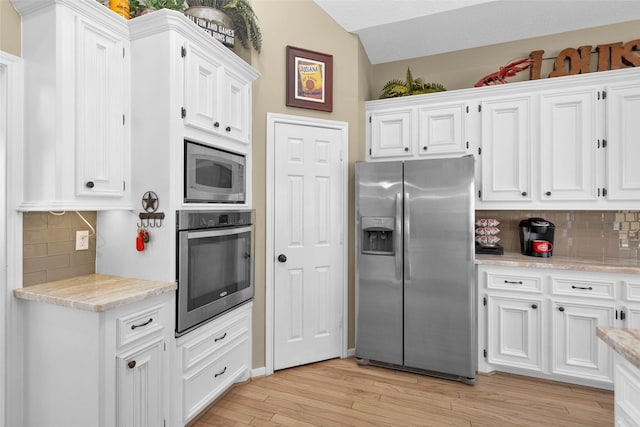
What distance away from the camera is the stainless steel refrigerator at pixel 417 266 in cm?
258

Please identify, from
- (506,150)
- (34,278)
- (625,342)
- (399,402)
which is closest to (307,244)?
(399,402)

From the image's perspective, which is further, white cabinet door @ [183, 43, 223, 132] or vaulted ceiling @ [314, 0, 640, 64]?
vaulted ceiling @ [314, 0, 640, 64]

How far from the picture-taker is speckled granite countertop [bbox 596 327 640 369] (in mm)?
1012

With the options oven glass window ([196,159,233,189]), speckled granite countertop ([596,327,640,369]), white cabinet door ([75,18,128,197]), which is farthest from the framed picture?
speckled granite countertop ([596,327,640,369])

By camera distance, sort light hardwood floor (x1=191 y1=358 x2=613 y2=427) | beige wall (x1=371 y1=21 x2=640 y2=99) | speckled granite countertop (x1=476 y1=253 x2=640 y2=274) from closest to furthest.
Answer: light hardwood floor (x1=191 y1=358 x2=613 y2=427) < speckled granite countertop (x1=476 y1=253 x2=640 y2=274) < beige wall (x1=371 y1=21 x2=640 y2=99)

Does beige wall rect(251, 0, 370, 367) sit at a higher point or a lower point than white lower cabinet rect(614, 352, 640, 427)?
higher

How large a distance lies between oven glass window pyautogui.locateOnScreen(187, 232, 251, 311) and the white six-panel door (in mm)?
328

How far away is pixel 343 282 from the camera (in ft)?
9.97

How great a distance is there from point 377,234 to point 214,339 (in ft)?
4.89

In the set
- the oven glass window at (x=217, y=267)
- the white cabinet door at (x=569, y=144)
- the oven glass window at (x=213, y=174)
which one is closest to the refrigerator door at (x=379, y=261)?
the oven glass window at (x=217, y=267)

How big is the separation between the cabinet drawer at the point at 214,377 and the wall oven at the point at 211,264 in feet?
1.00

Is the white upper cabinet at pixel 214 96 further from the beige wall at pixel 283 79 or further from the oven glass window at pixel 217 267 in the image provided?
the oven glass window at pixel 217 267

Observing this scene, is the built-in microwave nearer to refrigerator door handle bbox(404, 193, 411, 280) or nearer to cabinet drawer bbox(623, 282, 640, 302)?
refrigerator door handle bbox(404, 193, 411, 280)

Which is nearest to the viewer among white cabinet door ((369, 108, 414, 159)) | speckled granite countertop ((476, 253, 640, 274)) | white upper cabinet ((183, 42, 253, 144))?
white upper cabinet ((183, 42, 253, 144))
